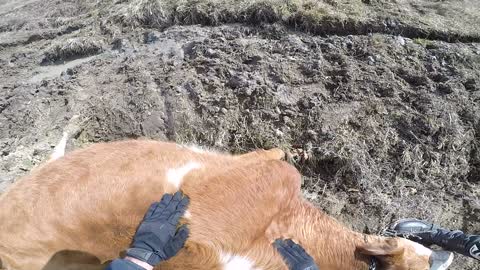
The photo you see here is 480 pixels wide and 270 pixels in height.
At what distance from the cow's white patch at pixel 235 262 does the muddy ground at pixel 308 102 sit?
5.03ft

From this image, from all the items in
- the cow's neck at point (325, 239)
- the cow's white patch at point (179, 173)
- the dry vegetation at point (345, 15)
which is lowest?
the cow's neck at point (325, 239)

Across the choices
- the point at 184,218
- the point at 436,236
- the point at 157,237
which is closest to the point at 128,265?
the point at 157,237

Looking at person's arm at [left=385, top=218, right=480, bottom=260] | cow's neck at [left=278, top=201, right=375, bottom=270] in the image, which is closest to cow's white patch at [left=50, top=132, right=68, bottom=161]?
cow's neck at [left=278, top=201, right=375, bottom=270]

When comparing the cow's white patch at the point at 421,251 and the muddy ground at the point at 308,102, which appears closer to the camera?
the cow's white patch at the point at 421,251

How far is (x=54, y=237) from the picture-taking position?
268 cm

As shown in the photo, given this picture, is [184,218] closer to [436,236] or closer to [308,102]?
[436,236]

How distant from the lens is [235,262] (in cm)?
263

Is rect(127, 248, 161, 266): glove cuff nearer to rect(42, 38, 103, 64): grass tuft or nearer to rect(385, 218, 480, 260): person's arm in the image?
rect(385, 218, 480, 260): person's arm

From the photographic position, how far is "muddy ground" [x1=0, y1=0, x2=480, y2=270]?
155 inches

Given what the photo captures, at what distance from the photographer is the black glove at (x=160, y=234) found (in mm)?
2314

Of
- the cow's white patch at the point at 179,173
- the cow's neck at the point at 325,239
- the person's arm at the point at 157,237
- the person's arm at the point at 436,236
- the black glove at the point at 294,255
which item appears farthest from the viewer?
the person's arm at the point at 436,236

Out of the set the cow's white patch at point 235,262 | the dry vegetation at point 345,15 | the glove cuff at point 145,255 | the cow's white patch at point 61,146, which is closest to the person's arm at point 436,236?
the cow's white patch at point 235,262

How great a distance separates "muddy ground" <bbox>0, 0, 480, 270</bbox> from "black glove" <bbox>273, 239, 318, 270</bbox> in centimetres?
127

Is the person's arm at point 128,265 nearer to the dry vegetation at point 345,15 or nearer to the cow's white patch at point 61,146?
the cow's white patch at point 61,146
